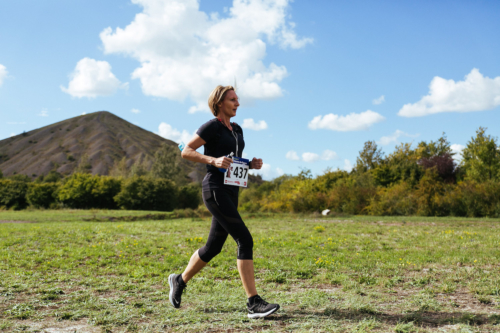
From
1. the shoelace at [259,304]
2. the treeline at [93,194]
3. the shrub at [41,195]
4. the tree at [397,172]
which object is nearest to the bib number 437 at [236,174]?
the shoelace at [259,304]

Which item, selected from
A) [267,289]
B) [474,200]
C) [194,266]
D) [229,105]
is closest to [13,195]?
[474,200]

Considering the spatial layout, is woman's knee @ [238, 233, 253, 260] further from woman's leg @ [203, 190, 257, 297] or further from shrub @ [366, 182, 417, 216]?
shrub @ [366, 182, 417, 216]

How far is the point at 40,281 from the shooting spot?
19.5ft

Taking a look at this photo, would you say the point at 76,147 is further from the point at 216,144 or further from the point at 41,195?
the point at 216,144

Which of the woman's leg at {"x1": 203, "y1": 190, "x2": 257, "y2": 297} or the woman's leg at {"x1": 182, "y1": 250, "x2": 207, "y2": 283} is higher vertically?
the woman's leg at {"x1": 203, "y1": 190, "x2": 257, "y2": 297}

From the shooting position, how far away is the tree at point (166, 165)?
77000mm

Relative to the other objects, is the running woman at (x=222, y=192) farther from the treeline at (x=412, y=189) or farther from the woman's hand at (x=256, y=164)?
the treeline at (x=412, y=189)

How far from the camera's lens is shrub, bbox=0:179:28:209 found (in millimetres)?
51594

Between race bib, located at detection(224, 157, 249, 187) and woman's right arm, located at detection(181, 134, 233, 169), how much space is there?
19 centimetres

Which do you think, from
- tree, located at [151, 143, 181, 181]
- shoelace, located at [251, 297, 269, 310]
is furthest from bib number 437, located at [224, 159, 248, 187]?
tree, located at [151, 143, 181, 181]

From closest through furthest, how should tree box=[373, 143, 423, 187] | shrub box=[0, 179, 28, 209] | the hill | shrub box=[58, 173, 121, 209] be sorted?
1. tree box=[373, 143, 423, 187]
2. shrub box=[58, 173, 121, 209]
3. shrub box=[0, 179, 28, 209]
4. the hill

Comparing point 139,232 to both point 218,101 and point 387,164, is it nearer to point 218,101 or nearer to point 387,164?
point 218,101

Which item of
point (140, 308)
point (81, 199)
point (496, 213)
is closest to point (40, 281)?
point (140, 308)

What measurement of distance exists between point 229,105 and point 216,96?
200 mm
